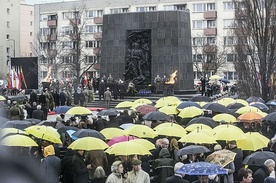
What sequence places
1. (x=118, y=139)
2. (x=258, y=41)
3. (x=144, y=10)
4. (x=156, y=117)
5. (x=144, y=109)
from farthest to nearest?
1. (x=144, y=10)
2. (x=258, y=41)
3. (x=144, y=109)
4. (x=156, y=117)
5. (x=118, y=139)

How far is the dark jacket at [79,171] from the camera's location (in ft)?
30.9

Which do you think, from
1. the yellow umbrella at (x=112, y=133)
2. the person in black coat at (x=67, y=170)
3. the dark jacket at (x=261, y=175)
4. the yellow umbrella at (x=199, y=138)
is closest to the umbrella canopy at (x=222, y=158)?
the dark jacket at (x=261, y=175)

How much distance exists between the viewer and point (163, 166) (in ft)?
31.4

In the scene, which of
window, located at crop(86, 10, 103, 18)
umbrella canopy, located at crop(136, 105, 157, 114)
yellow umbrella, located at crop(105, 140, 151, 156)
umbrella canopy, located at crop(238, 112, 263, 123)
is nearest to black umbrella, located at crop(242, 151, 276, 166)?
yellow umbrella, located at crop(105, 140, 151, 156)

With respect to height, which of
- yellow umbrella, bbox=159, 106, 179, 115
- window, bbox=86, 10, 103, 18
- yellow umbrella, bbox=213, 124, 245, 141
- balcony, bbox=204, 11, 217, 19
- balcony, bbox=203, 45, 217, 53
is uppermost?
window, bbox=86, 10, 103, 18

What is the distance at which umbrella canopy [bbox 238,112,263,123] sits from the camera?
50.7 ft

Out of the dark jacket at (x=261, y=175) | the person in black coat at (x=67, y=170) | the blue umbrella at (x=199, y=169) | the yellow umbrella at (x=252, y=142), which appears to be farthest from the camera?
the yellow umbrella at (x=252, y=142)

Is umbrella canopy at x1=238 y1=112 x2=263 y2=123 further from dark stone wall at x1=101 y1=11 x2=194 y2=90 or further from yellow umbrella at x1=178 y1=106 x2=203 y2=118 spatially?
dark stone wall at x1=101 y1=11 x2=194 y2=90

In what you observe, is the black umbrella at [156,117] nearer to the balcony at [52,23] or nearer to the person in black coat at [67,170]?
the person in black coat at [67,170]

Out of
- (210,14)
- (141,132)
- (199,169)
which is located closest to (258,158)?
(199,169)

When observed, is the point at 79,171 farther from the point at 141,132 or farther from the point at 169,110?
the point at 169,110

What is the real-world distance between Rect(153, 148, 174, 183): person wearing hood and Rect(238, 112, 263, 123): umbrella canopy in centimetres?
615

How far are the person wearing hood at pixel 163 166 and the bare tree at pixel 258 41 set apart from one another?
71.1 ft

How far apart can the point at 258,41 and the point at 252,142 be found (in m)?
20.0
